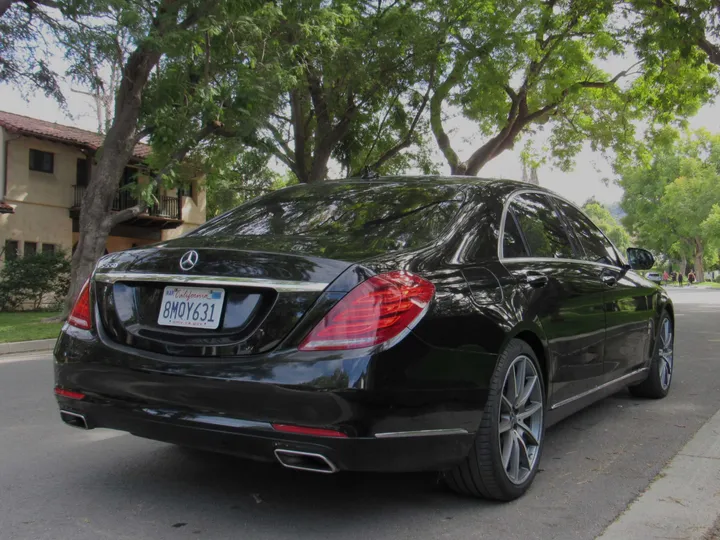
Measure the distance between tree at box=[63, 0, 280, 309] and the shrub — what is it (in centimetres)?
646

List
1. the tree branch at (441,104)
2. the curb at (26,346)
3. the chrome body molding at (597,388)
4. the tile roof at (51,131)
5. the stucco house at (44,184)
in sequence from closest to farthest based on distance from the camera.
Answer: the chrome body molding at (597,388) < the curb at (26,346) < the tree branch at (441,104) < the tile roof at (51,131) < the stucco house at (44,184)

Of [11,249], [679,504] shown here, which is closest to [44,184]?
[11,249]

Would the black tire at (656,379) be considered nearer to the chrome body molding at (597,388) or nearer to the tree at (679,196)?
the chrome body molding at (597,388)

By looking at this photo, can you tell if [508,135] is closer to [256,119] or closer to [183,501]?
[256,119]

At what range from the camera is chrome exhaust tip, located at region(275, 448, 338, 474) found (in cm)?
256

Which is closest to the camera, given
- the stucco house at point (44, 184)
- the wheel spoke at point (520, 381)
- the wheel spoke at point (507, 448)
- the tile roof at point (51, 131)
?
the wheel spoke at point (507, 448)

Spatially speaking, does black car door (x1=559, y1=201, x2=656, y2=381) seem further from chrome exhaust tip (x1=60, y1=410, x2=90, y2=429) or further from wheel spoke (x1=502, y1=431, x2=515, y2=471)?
chrome exhaust tip (x1=60, y1=410, x2=90, y2=429)

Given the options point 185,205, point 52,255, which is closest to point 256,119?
point 52,255

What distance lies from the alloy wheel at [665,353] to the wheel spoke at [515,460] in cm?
284

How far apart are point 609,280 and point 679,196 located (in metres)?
60.7

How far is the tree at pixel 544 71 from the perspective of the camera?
17.0 m

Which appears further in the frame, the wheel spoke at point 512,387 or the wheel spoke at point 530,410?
the wheel spoke at point 530,410

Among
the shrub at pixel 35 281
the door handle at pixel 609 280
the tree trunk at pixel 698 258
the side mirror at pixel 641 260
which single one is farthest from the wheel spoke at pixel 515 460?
the tree trunk at pixel 698 258

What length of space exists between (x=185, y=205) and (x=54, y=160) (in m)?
6.49
